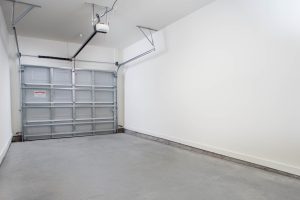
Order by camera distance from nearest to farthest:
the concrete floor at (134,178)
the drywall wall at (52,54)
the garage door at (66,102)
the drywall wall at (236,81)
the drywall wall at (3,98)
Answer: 1. the concrete floor at (134,178)
2. the drywall wall at (236,81)
3. the drywall wall at (3,98)
4. the drywall wall at (52,54)
5. the garage door at (66,102)

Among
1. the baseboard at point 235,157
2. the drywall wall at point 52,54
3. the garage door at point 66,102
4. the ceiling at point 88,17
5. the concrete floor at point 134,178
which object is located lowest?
the concrete floor at point 134,178

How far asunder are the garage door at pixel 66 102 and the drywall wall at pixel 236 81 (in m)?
2.38

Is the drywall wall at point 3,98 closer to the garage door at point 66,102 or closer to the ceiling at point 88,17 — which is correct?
the ceiling at point 88,17

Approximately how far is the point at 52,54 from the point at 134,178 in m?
5.18

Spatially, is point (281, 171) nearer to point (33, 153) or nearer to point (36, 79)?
point (33, 153)

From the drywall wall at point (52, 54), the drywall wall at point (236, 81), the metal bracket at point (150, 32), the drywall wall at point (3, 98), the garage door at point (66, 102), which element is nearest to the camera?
the drywall wall at point (236, 81)

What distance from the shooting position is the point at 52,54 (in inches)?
255

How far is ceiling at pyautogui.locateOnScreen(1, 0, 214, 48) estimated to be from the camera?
4039mm

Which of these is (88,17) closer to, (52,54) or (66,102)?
(52,54)

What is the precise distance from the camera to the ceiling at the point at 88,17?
4.04 meters

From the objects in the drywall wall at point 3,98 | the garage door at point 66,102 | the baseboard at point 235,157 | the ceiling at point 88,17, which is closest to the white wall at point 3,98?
the drywall wall at point 3,98

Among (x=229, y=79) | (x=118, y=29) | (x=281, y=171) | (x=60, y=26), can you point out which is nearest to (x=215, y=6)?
(x=229, y=79)

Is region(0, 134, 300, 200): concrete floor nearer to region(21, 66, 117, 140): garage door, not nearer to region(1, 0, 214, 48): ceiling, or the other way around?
region(21, 66, 117, 140): garage door

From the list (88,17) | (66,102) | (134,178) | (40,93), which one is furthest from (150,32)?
(134,178)
